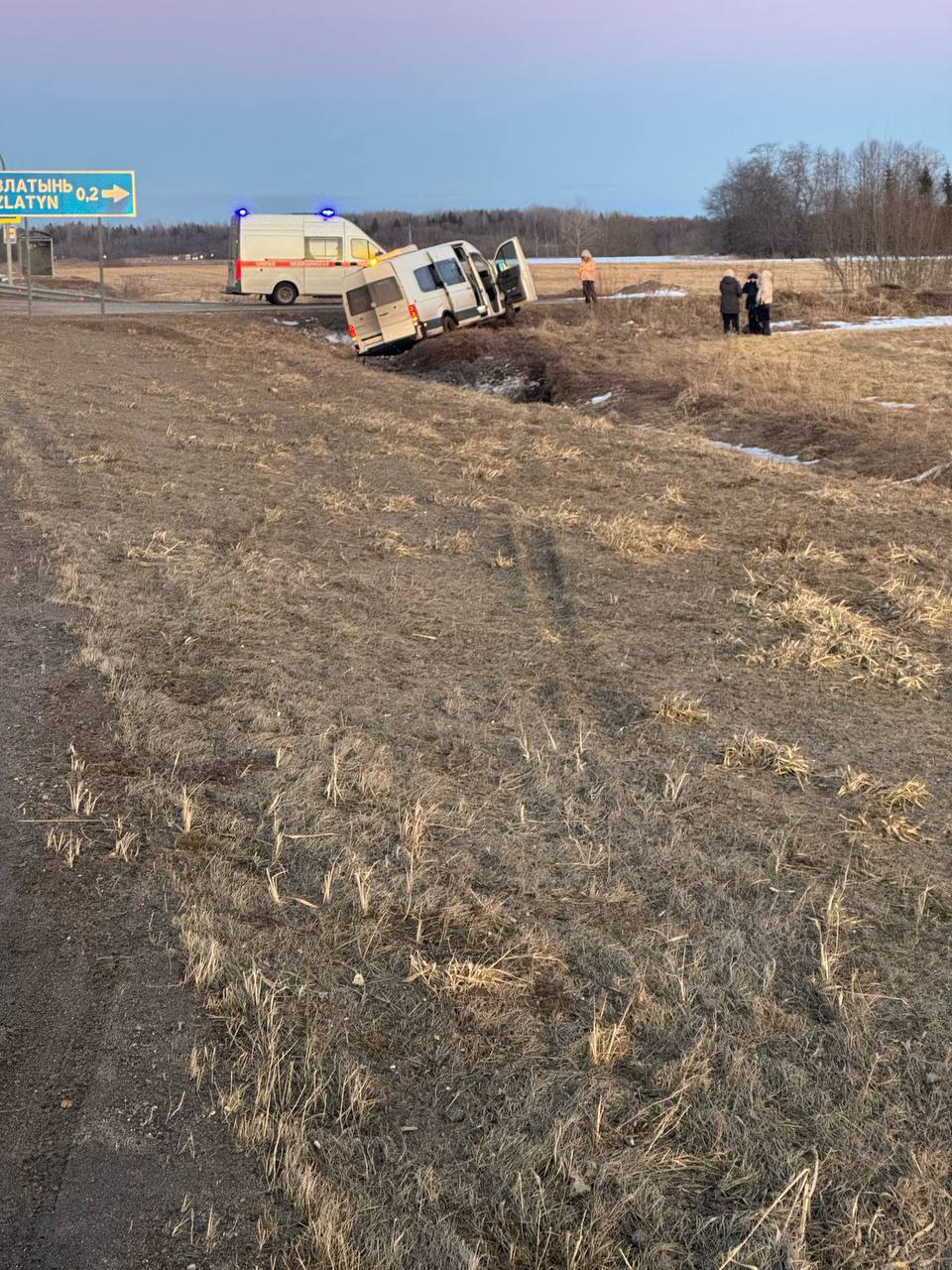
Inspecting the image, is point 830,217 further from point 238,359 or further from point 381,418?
point 381,418

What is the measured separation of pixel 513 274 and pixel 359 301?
474 centimetres

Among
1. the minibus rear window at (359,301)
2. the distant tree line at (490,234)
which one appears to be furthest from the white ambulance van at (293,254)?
the distant tree line at (490,234)

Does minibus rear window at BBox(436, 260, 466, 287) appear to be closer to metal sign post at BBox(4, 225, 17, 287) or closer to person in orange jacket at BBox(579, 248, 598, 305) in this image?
person in orange jacket at BBox(579, 248, 598, 305)

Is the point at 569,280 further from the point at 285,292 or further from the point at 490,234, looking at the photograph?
the point at 490,234

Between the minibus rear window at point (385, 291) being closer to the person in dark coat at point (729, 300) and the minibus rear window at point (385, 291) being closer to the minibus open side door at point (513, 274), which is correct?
the minibus open side door at point (513, 274)

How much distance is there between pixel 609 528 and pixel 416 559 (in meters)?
1.78

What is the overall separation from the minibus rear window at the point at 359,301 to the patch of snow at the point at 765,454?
13.7 m

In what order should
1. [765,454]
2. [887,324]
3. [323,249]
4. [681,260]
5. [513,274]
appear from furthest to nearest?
[681,260], [323,249], [887,324], [513,274], [765,454]

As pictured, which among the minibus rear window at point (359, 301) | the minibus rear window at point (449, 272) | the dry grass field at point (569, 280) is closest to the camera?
the minibus rear window at point (359, 301)

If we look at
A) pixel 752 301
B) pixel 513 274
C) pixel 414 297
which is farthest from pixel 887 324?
pixel 414 297

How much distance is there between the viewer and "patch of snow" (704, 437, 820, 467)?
44.7 feet

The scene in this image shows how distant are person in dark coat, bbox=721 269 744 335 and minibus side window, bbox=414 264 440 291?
7.04m

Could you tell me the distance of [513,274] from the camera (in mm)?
29344

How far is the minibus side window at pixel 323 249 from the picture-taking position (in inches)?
1452
